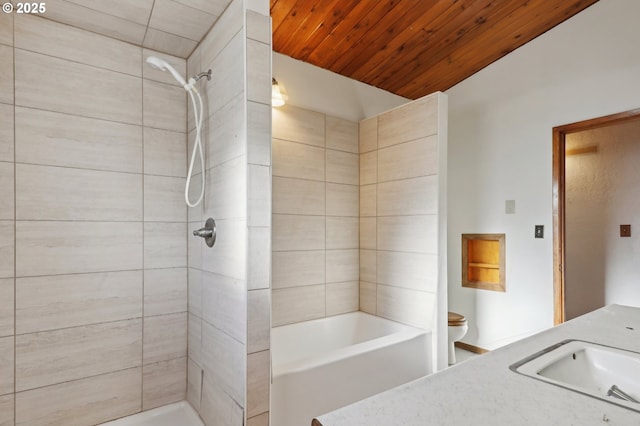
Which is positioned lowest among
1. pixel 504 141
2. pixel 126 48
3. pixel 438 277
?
pixel 438 277

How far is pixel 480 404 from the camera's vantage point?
0.68 m

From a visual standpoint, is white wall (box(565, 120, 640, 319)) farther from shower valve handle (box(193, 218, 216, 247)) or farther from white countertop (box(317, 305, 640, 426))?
shower valve handle (box(193, 218, 216, 247))

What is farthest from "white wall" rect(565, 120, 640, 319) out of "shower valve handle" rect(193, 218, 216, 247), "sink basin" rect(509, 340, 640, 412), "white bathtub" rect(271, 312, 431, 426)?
"shower valve handle" rect(193, 218, 216, 247)

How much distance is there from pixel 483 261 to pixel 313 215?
1.80 metres

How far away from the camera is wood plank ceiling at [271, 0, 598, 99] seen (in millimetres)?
2268

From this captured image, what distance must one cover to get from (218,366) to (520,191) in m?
2.80

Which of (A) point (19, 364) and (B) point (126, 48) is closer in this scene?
(A) point (19, 364)

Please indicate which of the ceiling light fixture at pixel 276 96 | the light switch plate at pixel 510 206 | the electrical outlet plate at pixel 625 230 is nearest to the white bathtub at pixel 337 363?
the light switch plate at pixel 510 206

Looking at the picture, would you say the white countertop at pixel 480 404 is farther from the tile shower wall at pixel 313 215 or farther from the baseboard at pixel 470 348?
the baseboard at pixel 470 348

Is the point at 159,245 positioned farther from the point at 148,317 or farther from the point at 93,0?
the point at 93,0

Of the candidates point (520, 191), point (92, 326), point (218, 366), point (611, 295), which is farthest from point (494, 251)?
point (92, 326)

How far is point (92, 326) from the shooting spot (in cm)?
177

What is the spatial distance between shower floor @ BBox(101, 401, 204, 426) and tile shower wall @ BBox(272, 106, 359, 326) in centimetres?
78

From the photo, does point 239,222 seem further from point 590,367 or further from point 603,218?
point 603,218
